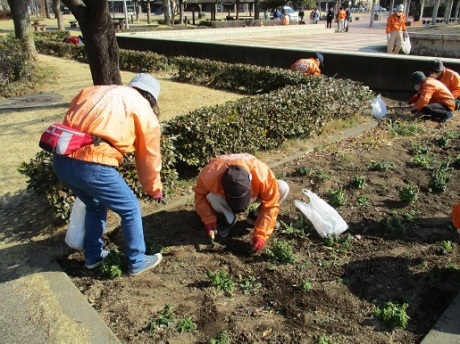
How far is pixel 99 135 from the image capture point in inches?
101

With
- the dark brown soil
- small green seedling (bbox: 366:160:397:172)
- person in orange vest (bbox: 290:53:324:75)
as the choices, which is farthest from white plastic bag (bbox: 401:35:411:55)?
the dark brown soil

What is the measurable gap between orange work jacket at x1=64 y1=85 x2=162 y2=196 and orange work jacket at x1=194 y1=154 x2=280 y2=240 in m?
0.65

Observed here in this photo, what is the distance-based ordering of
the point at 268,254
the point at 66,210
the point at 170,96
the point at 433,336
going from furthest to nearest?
the point at 170,96
the point at 66,210
the point at 268,254
the point at 433,336

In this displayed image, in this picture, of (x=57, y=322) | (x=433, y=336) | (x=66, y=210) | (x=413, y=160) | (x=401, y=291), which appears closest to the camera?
(x=433, y=336)

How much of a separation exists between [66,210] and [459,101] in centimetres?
675

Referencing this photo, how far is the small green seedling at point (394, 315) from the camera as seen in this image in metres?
2.54

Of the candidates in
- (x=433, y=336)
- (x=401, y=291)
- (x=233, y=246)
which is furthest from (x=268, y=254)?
(x=433, y=336)

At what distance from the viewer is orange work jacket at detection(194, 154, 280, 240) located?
10.7 feet

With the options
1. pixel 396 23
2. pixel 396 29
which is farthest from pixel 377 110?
pixel 396 29

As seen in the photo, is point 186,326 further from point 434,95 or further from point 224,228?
point 434,95

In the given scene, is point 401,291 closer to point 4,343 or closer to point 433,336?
point 433,336

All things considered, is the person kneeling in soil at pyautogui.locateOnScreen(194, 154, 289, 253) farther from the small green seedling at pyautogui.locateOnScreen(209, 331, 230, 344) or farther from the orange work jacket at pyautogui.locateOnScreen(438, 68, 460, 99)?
the orange work jacket at pyautogui.locateOnScreen(438, 68, 460, 99)

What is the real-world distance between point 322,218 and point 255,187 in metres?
0.67

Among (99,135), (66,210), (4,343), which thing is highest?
(99,135)
